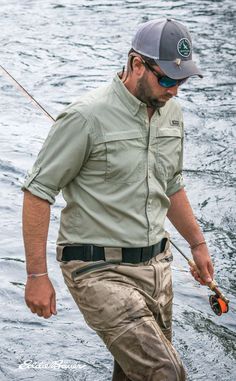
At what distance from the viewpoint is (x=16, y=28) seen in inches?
618

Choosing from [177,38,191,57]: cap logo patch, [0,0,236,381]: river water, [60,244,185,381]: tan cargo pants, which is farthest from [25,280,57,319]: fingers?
[0,0,236,381]: river water

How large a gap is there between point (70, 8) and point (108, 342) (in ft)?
42.9

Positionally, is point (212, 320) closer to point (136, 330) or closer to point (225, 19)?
point (136, 330)

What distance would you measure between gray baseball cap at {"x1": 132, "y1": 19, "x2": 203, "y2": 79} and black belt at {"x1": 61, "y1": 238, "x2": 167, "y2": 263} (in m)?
0.84

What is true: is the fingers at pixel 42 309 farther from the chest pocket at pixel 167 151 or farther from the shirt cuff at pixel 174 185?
the shirt cuff at pixel 174 185

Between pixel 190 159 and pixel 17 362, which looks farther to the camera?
pixel 190 159

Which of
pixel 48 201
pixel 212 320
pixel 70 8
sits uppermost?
pixel 48 201

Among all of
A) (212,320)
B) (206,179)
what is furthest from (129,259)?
(206,179)

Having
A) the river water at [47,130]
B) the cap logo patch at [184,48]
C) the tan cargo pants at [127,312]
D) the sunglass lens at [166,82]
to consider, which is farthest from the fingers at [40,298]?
the river water at [47,130]

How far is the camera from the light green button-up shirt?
4.58 m

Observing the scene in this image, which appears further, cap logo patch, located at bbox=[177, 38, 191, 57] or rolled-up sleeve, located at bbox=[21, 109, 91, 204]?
cap logo patch, located at bbox=[177, 38, 191, 57]

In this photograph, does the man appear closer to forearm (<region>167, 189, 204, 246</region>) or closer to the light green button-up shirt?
the light green button-up shirt

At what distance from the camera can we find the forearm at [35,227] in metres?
4.57

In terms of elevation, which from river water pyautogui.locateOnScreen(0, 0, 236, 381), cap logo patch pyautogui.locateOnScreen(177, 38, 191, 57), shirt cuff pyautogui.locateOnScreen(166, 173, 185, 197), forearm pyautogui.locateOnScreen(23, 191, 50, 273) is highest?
cap logo patch pyautogui.locateOnScreen(177, 38, 191, 57)
